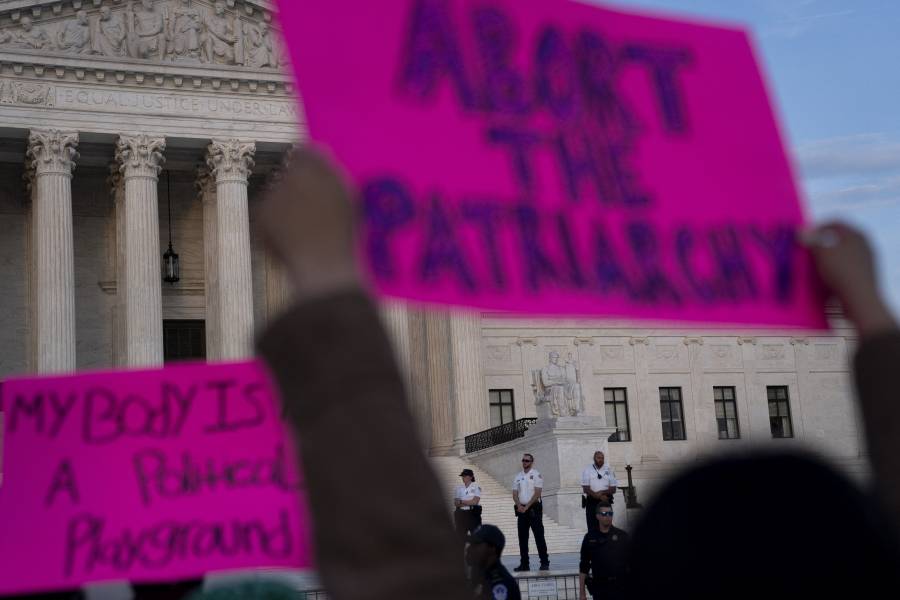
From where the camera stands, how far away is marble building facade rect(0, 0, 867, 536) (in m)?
32.0

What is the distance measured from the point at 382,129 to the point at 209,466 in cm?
258

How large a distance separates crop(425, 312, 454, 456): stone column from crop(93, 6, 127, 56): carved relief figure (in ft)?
38.9

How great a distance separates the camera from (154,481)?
514 cm

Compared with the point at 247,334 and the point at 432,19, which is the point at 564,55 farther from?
the point at 247,334

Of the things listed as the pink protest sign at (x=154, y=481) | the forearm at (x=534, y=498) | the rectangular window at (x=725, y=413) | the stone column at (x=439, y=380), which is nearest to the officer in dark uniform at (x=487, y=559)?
the pink protest sign at (x=154, y=481)

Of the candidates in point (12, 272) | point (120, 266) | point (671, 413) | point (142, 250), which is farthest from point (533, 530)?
point (671, 413)

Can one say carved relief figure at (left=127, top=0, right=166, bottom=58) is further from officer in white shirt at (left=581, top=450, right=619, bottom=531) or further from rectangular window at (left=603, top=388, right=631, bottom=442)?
officer in white shirt at (left=581, top=450, right=619, bottom=531)

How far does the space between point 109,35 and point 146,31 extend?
1.01 m

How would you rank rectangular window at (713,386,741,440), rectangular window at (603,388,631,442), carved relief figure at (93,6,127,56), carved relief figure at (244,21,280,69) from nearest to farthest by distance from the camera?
carved relief figure at (93,6,127,56) → carved relief figure at (244,21,280,69) → rectangular window at (603,388,631,442) → rectangular window at (713,386,741,440)

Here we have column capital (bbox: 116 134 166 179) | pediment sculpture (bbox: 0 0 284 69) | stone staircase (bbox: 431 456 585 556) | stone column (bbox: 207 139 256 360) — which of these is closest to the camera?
stone staircase (bbox: 431 456 585 556)

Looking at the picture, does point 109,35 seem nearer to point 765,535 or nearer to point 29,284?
point 29,284

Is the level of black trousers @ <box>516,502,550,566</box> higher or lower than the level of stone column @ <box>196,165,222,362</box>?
lower

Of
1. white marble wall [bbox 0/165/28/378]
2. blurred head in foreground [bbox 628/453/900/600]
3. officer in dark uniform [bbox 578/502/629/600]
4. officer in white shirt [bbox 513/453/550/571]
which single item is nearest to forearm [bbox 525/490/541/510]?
officer in white shirt [bbox 513/453/550/571]

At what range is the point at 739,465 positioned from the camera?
1.35 meters
